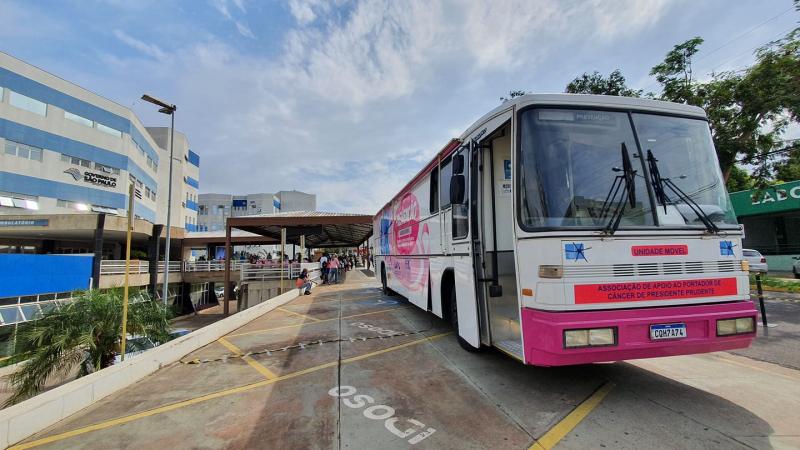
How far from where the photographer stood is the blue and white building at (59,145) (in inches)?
1024

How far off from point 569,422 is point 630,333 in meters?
1.06

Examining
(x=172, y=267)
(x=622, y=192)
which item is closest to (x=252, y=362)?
(x=622, y=192)

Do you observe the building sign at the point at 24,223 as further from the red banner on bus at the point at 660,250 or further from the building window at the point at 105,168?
the red banner on bus at the point at 660,250

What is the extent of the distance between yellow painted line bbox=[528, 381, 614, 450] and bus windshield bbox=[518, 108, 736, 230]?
1.94m

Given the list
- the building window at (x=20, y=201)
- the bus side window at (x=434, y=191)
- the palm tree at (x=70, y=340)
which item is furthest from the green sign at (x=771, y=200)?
the building window at (x=20, y=201)

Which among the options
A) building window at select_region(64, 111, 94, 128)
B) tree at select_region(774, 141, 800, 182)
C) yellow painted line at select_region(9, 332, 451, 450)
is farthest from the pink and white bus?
building window at select_region(64, 111, 94, 128)

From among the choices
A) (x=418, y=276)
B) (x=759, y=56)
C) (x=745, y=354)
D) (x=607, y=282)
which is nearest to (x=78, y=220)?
(x=418, y=276)

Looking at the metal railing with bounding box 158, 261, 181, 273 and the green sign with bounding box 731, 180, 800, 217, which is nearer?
the green sign with bounding box 731, 180, 800, 217

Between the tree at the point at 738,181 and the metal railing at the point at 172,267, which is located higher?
the tree at the point at 738,181

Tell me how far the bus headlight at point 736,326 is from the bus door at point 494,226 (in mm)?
2078

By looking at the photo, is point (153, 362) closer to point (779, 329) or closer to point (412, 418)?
point (412, 418)

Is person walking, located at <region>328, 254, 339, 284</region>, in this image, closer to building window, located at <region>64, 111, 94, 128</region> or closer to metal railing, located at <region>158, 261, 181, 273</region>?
metal railing, located at <region>158, 261, 181, 273</region>

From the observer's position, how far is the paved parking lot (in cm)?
333

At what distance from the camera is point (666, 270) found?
3.66 metres
